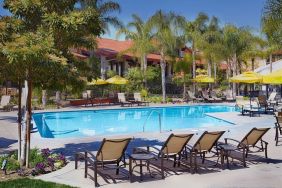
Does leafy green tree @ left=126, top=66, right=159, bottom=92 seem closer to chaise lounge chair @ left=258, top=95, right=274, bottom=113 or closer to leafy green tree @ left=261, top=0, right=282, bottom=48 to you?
chaise lounge chair @ left=258, top=95, right=274, bottom=113

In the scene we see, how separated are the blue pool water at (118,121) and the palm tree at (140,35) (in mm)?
8110

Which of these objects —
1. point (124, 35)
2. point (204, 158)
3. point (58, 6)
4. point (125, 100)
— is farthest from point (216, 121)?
point (124, 35)

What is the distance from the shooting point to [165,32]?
3544 centimetres

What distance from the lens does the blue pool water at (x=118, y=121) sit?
19688mm

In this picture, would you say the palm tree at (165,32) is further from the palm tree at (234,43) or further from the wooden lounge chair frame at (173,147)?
the wooden lounge chair frame at (173,147)

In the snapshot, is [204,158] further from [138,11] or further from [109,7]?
[138,11]

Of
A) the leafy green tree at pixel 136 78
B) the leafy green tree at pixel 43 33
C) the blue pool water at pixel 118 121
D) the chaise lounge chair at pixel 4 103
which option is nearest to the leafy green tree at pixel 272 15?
the blue pool water at pixel 118 121

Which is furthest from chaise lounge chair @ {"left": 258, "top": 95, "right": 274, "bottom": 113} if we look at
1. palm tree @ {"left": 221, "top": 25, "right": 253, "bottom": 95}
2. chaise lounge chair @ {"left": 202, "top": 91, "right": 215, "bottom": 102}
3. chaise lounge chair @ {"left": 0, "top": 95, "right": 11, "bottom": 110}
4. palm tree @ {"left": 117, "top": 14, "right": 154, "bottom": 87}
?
palm tree @ {"left": 221, "top": 25, "right": 253, "bottom": 95}

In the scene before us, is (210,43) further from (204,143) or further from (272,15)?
(204,143)

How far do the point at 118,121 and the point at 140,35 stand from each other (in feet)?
55.8

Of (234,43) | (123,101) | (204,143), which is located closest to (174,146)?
(204,143)

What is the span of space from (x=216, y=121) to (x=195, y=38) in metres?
20.3

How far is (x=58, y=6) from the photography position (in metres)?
9.68

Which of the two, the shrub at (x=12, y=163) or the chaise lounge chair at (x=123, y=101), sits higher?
the chaise lounge chair at (x=123, y=101)
